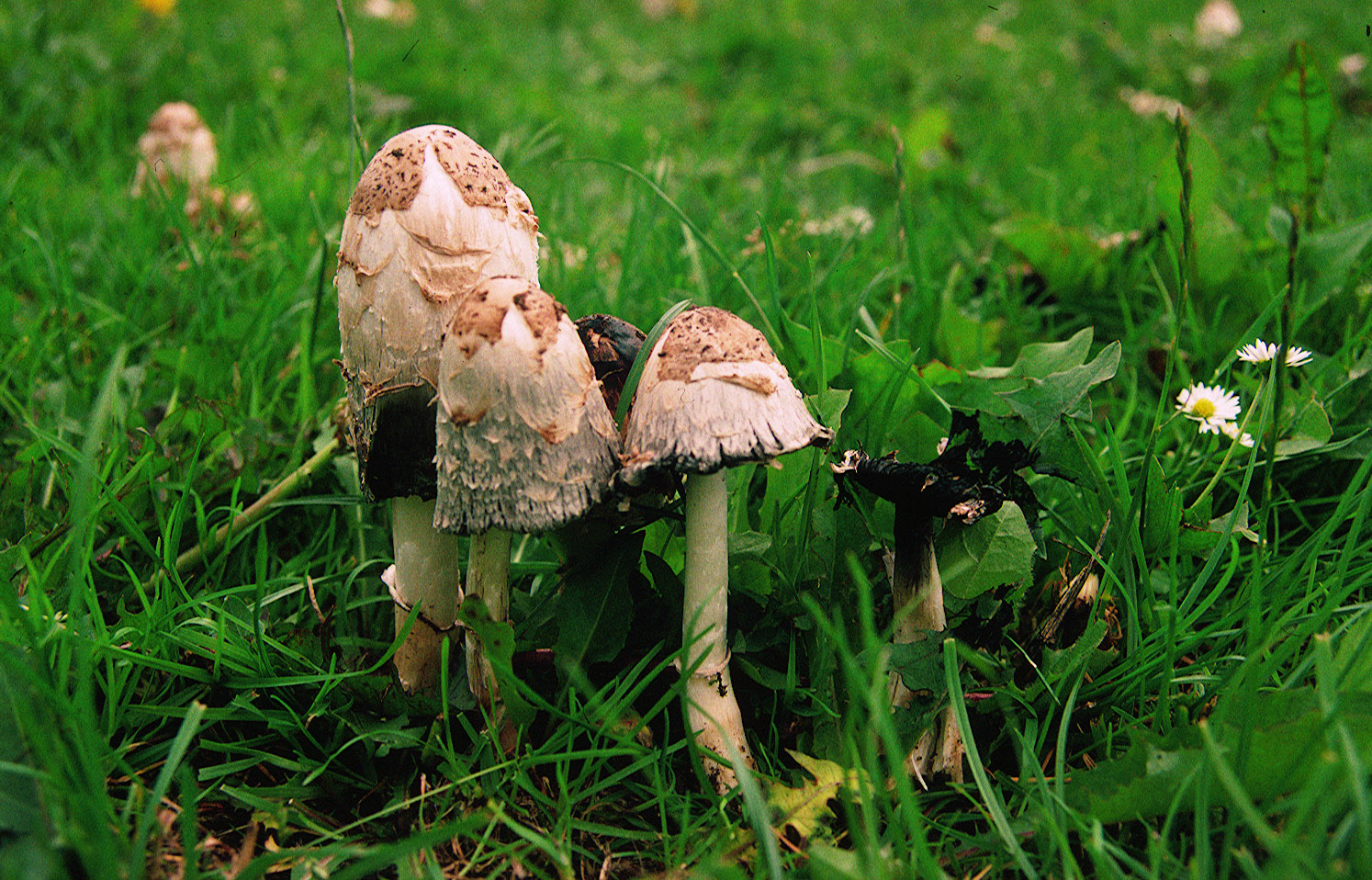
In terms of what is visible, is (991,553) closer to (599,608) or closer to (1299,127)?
(599,608)

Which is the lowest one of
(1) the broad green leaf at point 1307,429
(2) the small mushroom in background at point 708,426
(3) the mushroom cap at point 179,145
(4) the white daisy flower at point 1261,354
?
(1) the broad green leaf at point 1307,429

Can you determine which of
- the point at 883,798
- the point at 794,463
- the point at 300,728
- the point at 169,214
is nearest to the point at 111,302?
the point at 169,214

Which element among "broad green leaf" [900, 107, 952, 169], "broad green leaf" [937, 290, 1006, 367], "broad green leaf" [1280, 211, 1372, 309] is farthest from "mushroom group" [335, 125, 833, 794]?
"broad green leaf" [900, 107, 952, 169]

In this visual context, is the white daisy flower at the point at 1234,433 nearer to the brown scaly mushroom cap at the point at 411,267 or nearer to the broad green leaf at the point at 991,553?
the broad green leaf at the point at 991,553

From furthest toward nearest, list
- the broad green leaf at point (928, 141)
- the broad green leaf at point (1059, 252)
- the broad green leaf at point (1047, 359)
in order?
the broad green leaf at point (928, 141) < the broad green leaf at point (1059, 252) < the broad green leaf at point (1047, 359)

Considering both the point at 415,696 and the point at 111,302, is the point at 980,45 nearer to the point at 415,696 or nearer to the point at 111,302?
the point at 111,302

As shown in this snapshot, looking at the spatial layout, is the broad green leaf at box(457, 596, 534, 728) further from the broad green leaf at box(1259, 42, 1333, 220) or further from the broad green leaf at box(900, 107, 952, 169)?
the broad green leaf at box(900, 107, 952, 169)

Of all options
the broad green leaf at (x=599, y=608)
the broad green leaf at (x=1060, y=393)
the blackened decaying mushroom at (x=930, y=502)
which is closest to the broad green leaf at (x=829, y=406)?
the blackened decaying mushroom at (x=930, y=502)
